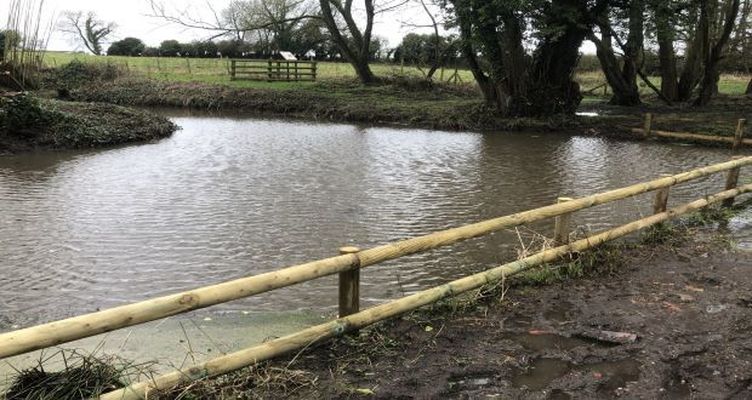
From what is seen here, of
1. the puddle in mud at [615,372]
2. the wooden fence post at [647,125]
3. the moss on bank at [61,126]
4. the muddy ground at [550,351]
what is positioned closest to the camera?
the muddy ground at [550,351]

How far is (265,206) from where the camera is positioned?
9.48 metres

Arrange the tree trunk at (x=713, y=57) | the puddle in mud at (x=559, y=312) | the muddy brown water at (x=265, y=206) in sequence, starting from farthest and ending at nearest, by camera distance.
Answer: the tree trunk at (x=713, y=57) → the muddy brown water at (x=265, y=206) → the puddle in mud at (x=559, y=312)

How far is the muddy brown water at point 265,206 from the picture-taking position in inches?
246

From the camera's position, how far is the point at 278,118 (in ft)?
80.9

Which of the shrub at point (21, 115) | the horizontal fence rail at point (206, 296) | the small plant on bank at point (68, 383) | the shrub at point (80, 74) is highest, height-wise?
the shrub at point (80, 74)

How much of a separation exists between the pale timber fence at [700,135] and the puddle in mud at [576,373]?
1482cm

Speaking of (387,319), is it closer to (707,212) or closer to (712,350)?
(712,350)

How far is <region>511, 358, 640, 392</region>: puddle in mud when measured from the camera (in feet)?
12.8

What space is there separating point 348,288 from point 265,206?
5.41m

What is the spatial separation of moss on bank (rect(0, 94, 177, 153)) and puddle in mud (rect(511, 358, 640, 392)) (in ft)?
42.6

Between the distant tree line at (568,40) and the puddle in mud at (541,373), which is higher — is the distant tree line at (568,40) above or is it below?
above

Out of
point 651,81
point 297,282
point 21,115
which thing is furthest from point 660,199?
point 651,81

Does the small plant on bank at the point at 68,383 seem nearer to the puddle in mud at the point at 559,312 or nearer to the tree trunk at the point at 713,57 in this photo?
the puddle in mud at the point at 559,312

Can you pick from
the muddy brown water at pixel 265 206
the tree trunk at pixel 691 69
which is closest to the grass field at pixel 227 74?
the tree trunk at pixel 691 69
